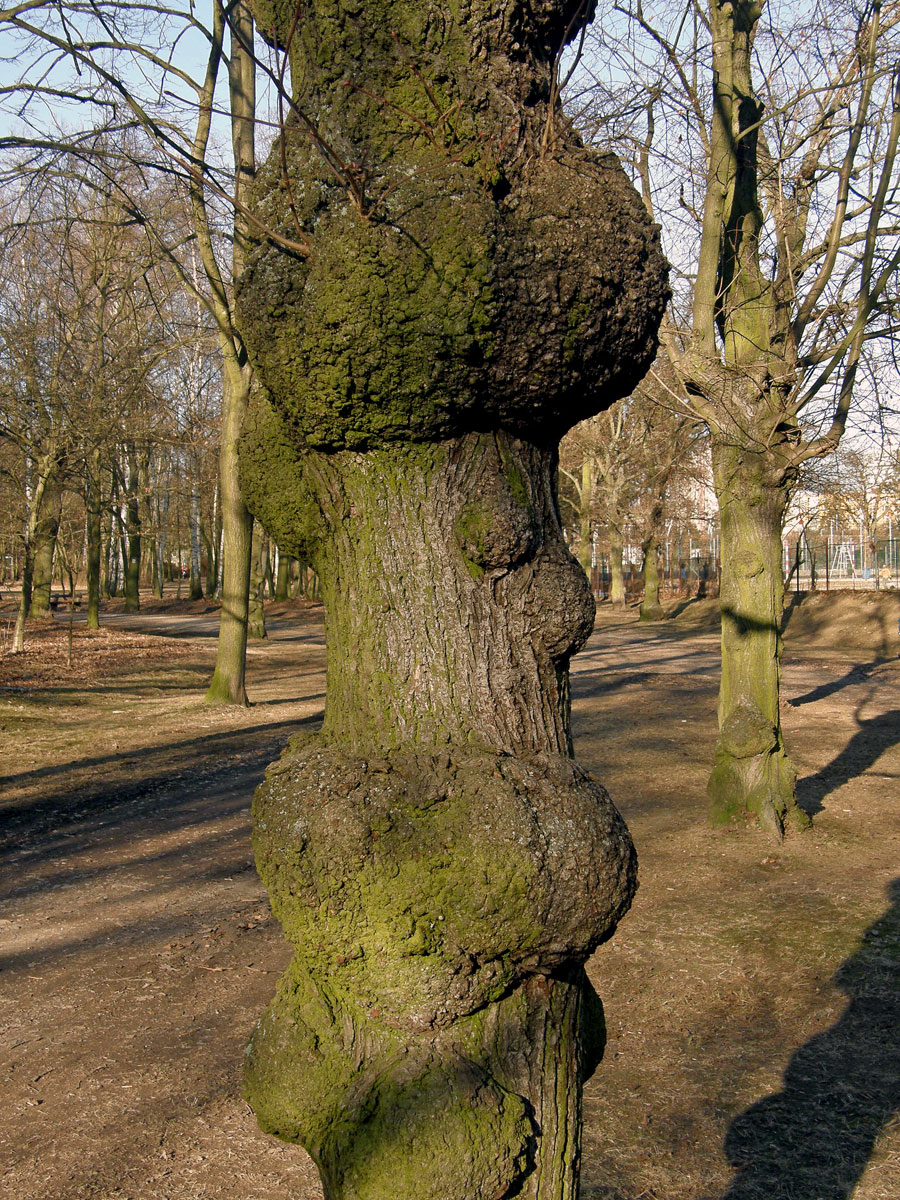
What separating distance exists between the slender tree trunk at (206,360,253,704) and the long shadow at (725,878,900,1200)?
10.2 metres

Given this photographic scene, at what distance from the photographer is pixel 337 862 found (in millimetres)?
1884

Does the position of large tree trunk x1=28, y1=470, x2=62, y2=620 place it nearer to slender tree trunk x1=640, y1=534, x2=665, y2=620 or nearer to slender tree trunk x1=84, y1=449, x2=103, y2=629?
slender tree trunk x1=84, y1=449, x2=103, y2=629

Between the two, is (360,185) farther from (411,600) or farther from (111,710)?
(111,710)

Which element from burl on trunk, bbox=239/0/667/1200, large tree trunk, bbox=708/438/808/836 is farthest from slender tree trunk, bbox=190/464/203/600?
burl on trunk, bbox=239/0/667/1200

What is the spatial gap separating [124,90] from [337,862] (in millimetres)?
5556

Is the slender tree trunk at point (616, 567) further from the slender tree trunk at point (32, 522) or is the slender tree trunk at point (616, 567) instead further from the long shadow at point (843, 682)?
the slender tree trunk at point (32, 522)

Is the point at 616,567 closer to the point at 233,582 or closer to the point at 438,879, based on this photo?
the point at 233,582

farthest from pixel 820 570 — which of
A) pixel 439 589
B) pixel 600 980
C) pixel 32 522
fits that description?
pixel 439 589

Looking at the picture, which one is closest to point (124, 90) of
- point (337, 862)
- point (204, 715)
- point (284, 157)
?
point (284, 157)

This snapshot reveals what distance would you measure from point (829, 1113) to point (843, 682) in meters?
13.9

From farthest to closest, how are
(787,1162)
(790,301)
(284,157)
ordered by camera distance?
(790,301)
(787,1162)
(284,157)

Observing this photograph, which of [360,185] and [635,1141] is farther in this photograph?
[635,1141]

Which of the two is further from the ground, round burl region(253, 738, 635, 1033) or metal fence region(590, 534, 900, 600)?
metal fence region(590, 534, 900, 600)

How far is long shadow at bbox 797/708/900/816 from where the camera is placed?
28.3 ft
